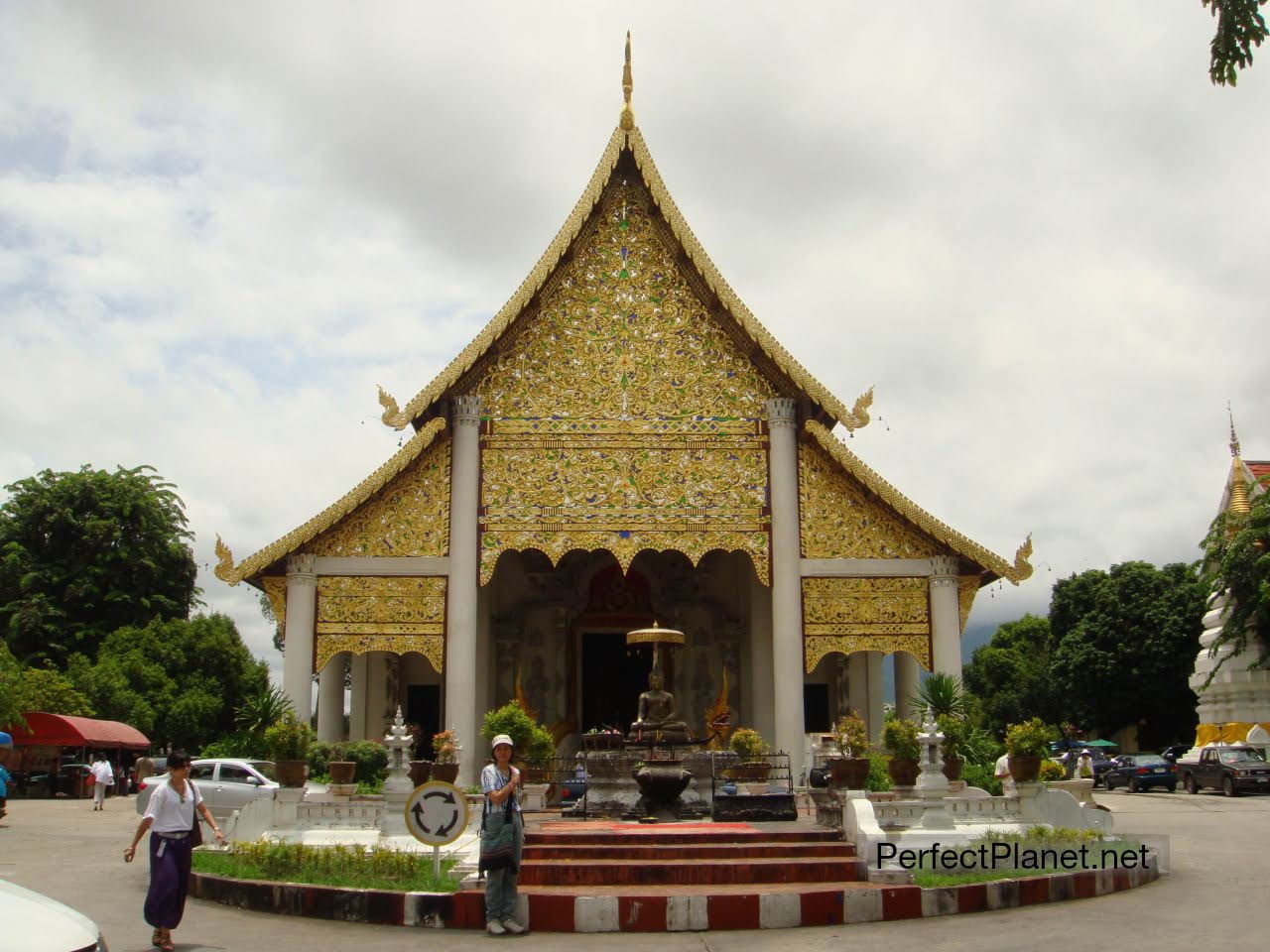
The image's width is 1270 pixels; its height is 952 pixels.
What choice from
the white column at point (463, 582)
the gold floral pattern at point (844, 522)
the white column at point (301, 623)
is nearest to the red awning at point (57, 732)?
the white column at point (301, 623)

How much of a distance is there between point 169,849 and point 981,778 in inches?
393

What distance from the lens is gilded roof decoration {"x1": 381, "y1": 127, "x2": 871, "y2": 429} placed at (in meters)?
A: 16.5

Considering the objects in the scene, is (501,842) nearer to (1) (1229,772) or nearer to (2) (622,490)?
(2) (622,490)

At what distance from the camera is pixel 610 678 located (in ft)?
65.3

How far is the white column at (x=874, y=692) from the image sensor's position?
19681mm

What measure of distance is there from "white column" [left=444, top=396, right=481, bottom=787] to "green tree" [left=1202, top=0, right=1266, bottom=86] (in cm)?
1229

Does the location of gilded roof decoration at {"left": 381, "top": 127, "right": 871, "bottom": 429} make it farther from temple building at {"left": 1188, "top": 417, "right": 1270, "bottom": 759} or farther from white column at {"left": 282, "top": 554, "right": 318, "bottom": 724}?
temple building at {"left": 1188, "top": 417, "right": 1270, "bottom": 759}

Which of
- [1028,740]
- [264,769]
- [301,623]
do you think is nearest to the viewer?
[1028,740]

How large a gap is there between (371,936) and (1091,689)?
110ft

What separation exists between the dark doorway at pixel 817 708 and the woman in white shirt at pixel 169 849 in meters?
14.9

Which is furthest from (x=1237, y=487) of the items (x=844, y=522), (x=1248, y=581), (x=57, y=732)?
(x=57, y=732)

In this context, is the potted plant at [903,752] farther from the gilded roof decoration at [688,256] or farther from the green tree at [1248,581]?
the green tree at [1248,581]

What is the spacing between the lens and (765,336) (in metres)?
16.8

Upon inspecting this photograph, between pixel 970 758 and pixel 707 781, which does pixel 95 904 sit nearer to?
pixel 707 781
